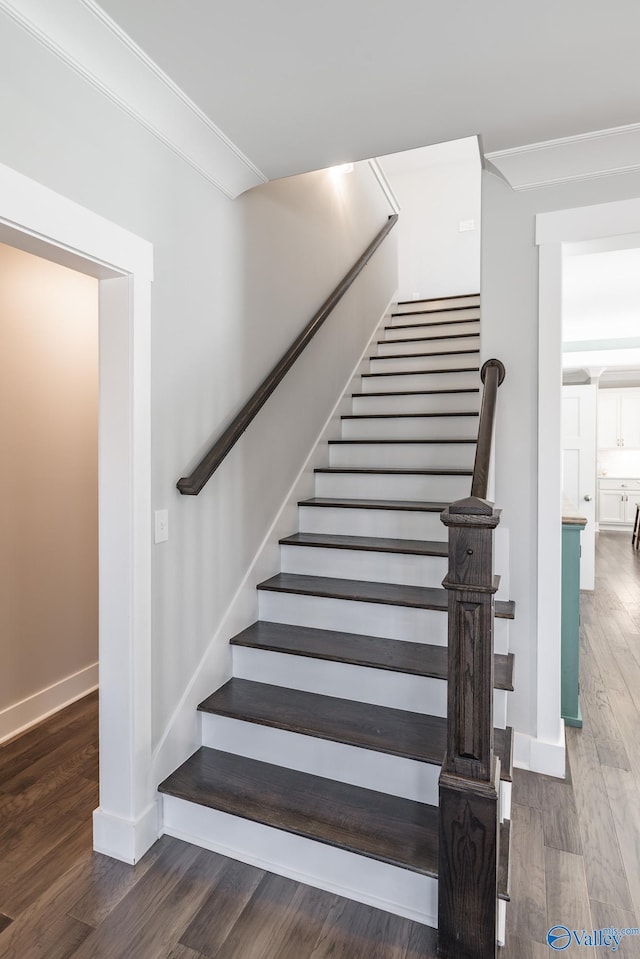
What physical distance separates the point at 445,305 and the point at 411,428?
75.2 inches

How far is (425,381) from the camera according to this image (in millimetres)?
3592

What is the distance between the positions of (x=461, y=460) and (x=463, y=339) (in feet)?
4.44

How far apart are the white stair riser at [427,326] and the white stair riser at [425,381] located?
1.73ft

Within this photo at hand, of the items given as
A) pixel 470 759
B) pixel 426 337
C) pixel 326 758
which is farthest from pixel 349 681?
pixel 426 337

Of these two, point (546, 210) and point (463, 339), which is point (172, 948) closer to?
point (546, 210)

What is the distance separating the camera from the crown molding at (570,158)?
1.88 meters

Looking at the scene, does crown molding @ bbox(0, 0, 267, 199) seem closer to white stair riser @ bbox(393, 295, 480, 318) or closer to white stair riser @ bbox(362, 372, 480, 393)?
white stair riser @ bbox(362, 372, 480, 393)

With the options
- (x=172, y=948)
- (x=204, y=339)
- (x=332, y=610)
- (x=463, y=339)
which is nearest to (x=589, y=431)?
(x=463, y=339)

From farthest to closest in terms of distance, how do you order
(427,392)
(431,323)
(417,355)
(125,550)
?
(431,323) → (417,355) → (427,392) → (125,550)

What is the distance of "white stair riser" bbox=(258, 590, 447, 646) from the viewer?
210cm

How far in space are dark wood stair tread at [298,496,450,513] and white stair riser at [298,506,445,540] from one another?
2 centimetres

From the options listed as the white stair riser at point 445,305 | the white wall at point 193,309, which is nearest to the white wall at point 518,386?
the white wall at point 193,309

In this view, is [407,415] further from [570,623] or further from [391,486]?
[570,623]

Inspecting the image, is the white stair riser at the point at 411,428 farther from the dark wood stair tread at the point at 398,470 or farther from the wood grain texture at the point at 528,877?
the wood grain texture at the point at 528,877
